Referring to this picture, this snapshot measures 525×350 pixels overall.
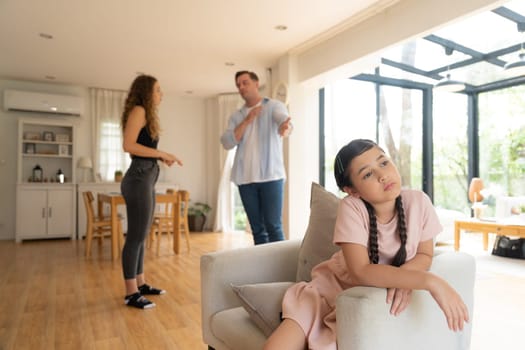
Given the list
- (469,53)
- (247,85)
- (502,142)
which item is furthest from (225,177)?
(502,142)

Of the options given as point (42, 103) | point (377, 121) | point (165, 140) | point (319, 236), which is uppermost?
point (42, 103)

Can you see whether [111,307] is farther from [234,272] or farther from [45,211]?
[45,211]

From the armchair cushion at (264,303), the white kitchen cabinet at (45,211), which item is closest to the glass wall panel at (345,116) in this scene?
the white kitchen cabinet at (45,211)

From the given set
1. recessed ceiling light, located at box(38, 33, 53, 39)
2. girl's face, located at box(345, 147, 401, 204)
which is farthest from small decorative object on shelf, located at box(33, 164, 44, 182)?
girl's face, located at box(345, 147, 401, 204)

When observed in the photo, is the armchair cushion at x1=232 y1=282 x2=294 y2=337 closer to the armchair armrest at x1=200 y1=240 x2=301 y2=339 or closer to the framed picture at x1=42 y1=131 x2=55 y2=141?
the armchair armrest at x1=200 y1=240 x2=301 y2=339

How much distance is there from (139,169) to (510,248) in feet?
12.8

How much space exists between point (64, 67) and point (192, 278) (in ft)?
12.1

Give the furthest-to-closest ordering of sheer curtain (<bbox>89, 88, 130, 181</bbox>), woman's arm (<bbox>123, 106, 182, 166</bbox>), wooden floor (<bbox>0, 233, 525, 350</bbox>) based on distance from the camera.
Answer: sheer curtain (<bbox>89, 88, 130, 181</bbox>) < woman's arm (<bbox>123, 106, 182, 166</bbox>) < wooden floor (<bbox>0, 233, 525, 350</bbox>)

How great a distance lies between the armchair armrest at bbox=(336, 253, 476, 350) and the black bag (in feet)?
12.0

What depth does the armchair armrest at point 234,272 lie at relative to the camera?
129cm

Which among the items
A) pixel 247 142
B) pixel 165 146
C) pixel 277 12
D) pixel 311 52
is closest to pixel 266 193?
pixel 247 142

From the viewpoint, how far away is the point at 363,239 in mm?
921

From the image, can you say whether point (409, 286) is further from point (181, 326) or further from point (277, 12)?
point (277, 12)

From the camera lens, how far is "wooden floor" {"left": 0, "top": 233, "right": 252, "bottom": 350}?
1.91 metres
